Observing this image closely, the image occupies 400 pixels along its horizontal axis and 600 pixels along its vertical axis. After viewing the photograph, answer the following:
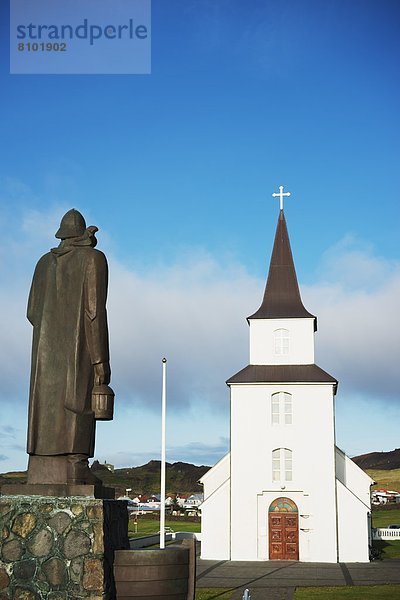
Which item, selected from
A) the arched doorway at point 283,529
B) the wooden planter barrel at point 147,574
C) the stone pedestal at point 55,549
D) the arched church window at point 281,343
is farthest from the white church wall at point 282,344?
the stone pedestal at point 55,549

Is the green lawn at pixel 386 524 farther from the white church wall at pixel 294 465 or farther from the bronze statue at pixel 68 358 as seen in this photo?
the bronze statue at pixel 68 358

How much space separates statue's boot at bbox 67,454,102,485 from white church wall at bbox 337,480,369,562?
3236 centimetres

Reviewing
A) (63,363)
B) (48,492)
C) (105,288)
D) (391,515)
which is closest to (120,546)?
(48,492)

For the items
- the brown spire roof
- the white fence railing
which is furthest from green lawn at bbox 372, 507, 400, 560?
the brown spire roof

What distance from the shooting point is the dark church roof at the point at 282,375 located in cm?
4006

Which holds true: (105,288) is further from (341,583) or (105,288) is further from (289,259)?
(289,259)

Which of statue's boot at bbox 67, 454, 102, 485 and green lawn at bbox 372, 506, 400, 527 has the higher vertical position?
statue's boot at bbox 67, 454, 102, 485

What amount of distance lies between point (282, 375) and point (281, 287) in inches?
224

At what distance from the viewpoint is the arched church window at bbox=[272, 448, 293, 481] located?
128ft

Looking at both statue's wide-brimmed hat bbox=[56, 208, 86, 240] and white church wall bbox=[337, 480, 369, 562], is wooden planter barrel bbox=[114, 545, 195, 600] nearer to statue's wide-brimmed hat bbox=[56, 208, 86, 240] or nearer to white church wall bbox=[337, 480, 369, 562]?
statue's wide-brimmed hat bbox=[56, 208, 86, 240]

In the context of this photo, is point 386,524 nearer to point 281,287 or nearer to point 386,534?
point 386,534

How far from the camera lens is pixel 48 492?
26.2ft

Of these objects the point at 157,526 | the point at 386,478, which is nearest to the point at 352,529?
the point at 157,526

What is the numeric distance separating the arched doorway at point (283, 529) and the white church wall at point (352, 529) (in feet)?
7.15
